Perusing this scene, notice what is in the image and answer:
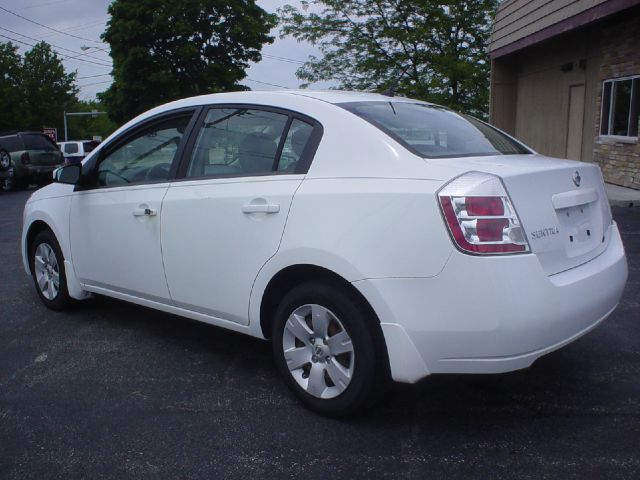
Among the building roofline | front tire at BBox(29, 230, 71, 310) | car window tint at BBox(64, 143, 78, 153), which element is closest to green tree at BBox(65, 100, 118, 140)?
car window tint at BBox(64, 143, 78, 153)

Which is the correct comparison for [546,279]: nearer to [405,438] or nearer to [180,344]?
[405,438]

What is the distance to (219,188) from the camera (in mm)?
3680

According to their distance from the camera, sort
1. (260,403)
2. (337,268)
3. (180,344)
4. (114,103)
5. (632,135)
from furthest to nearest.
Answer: (114,103)
(632,135)
(180,344)
(260,403)
(337,268)

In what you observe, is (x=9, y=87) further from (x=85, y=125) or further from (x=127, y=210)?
(x=127, y=210)

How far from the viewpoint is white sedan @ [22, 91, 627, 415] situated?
9.08ft

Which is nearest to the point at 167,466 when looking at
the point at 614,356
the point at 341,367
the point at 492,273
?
the point at 341,367

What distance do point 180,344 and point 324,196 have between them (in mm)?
1854

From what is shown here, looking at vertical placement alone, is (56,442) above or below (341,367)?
below

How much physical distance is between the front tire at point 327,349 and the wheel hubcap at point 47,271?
2.49 meters

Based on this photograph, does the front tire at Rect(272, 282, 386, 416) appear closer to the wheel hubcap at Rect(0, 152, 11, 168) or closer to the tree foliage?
the wheel hubcap at Rect(0, 152, 11, 168)

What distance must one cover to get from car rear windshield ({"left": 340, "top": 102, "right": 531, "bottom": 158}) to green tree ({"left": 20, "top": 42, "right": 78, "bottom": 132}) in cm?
5967

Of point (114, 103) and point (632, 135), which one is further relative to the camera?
point (114, 103)

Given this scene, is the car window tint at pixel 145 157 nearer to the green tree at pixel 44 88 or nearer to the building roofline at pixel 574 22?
the building roofline at pixel 574 22

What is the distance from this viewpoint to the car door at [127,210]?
4078mm
